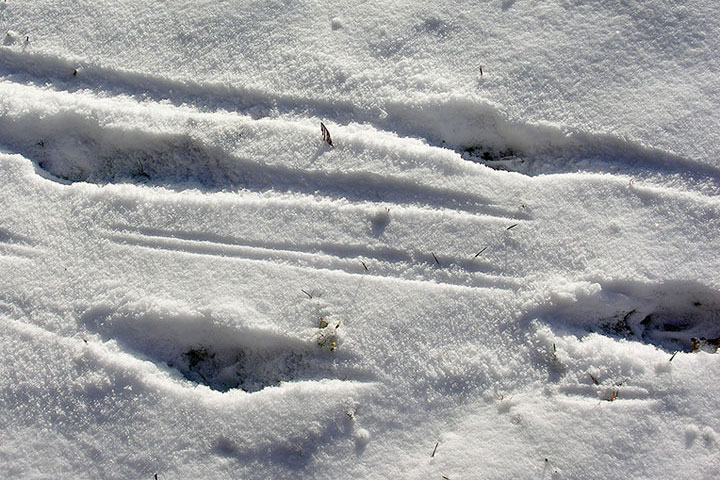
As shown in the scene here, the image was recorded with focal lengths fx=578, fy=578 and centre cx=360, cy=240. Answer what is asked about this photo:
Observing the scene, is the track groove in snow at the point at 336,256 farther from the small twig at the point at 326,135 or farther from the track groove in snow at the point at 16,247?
the small twig at the point at 326,135

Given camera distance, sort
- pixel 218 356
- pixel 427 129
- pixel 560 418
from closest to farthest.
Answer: pixel 560 418
pixel 218 356
pixel 427 129

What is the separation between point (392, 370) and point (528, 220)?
0.88m

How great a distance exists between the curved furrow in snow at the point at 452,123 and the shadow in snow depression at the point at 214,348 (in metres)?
1.00

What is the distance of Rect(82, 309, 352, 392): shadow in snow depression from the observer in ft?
7.89

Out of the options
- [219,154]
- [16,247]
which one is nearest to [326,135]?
[219,154]

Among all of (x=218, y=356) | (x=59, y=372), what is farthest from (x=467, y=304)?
(x=59, y=372)

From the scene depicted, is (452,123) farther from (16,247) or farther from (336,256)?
(16,247)

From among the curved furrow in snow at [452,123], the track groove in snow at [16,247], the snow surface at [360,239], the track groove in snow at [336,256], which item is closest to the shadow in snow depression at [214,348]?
the snow surface at [360,239]

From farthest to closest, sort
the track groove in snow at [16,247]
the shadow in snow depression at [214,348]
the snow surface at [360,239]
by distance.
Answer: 1. the track groove in snow at [16,247]
2. the shadow in snow depression at [214,348]
3. the snow surface at [360,239]

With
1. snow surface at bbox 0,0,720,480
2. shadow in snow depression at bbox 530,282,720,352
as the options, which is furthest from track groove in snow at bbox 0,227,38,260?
shadow in snow depression at bbox 530,282,720,352

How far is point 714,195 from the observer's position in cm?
253

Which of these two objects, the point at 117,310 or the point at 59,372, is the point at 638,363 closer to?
the point at 117,310

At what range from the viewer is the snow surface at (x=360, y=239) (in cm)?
229

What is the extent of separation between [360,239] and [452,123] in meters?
0.70
